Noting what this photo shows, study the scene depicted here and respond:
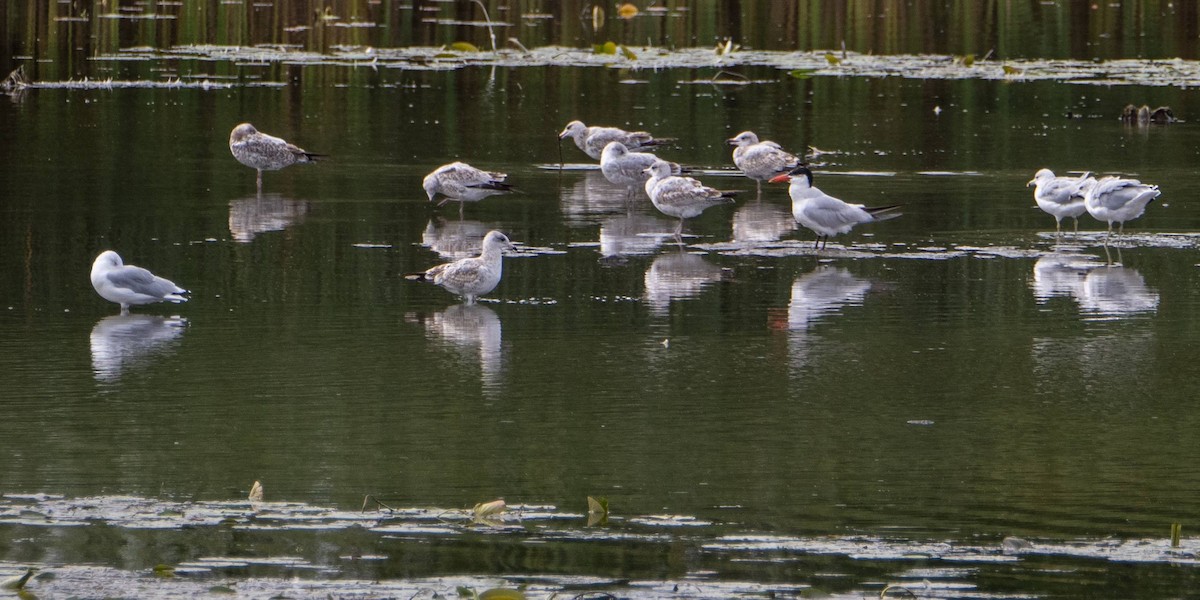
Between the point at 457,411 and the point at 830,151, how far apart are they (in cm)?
1182

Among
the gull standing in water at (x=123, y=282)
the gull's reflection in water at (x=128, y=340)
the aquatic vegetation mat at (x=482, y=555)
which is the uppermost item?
the gull standing in water at (x=123, y=282)

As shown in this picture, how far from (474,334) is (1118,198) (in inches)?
246

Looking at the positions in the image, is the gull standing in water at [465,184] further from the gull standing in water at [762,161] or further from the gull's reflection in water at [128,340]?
the gull's reflection in water at [128,340]

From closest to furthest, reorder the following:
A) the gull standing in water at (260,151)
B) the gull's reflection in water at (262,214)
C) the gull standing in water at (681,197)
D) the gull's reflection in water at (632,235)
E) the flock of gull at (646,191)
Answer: the flock of gull at (646,191) → the gull's reflection in water at (632,235) → the gull's reflection in water at (262,214) → the gull standing in water at (681,197) → the gull standing in water at (260,151)

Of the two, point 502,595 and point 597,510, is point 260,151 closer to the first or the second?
point 597,510

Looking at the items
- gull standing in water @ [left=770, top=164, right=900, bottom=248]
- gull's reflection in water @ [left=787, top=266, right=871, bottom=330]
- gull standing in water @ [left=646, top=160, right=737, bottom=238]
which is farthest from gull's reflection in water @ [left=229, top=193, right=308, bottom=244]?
gull's reflection in water @ [left=787, top=266, right=871, bottom=330]

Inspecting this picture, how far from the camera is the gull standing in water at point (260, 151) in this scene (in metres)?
18.1

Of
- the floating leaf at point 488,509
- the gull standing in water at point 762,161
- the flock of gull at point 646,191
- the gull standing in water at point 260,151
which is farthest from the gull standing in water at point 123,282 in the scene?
the gull standing in water at point 762,161

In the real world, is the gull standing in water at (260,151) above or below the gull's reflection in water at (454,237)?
above

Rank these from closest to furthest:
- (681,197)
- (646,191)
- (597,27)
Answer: (681,197)
(646,191)
(597,27)

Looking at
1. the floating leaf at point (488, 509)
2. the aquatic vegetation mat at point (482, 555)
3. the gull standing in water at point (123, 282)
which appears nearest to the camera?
the aquatic vegetation mat at point (482, 555)

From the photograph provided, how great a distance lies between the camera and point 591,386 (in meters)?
9.90

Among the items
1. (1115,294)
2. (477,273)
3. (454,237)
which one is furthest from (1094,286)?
(454,237)

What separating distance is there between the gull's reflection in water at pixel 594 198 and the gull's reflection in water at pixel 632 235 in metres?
0.26
